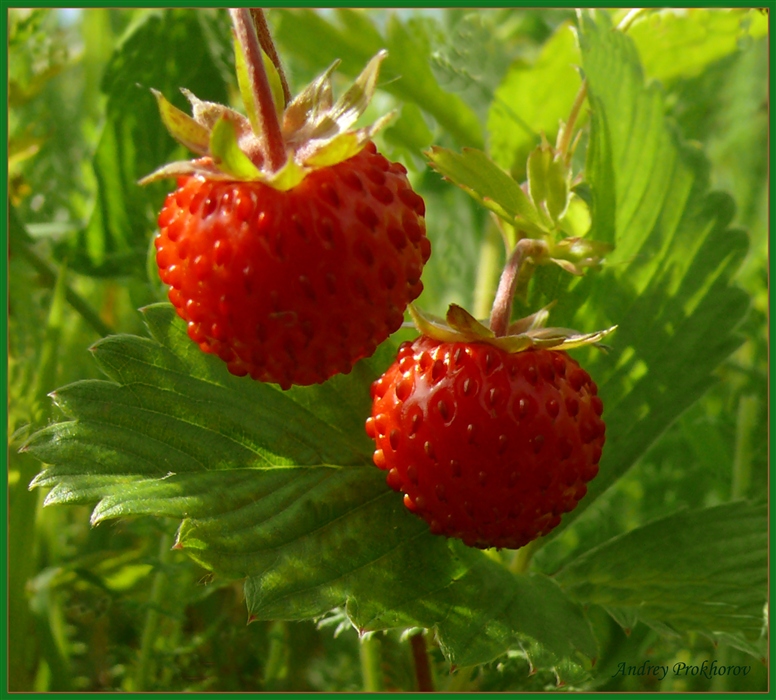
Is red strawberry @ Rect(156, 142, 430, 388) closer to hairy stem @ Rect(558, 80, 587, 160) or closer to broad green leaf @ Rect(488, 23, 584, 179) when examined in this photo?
hairy stem @ Rect(558, 80, 587, 160)

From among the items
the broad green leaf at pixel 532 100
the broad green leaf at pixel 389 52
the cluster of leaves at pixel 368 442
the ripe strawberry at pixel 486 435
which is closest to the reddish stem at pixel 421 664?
the cluster of leaves at pixel 368 442

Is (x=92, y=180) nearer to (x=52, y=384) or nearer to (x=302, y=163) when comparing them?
(x=52, y=384)

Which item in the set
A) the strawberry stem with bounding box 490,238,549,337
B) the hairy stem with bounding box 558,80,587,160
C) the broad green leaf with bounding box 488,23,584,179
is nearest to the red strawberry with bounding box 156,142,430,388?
the strawberry stem with bounding box 490,238,549,337

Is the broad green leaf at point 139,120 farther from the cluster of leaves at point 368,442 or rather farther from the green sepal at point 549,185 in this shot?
the green sepal at point 549,185

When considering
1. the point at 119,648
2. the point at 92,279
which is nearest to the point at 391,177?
the point at 119,648

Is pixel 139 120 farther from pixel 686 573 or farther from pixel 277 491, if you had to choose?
pixel 686 573
